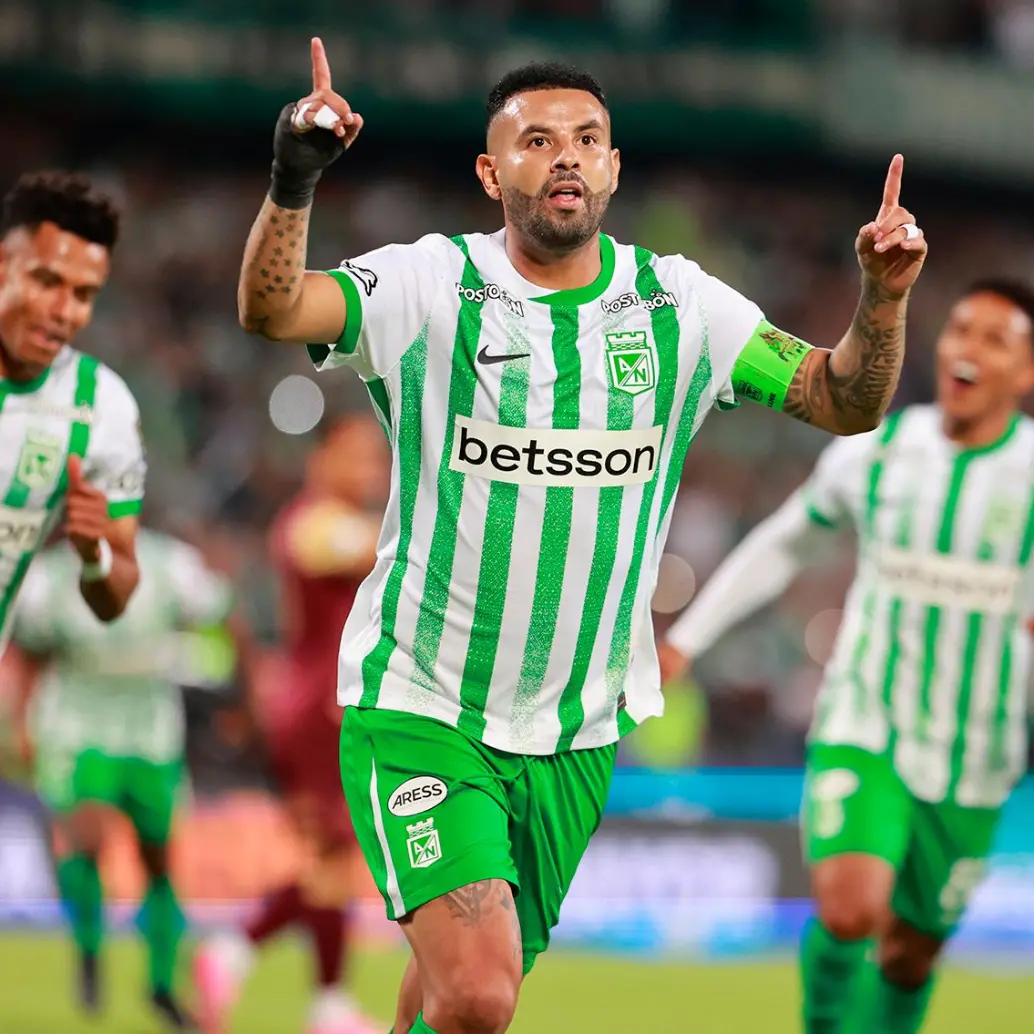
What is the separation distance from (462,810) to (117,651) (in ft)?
17.1

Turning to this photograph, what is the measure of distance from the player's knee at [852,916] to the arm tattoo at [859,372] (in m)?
2.10

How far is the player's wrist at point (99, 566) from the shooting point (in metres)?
5.14

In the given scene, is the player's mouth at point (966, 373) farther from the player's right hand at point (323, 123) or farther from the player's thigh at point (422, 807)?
the player's right hand at point (323, 123)

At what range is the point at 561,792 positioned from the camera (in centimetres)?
430

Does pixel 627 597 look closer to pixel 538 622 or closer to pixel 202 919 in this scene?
pixel 538 622

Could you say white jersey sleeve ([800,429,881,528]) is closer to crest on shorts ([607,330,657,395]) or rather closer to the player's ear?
crest on shorts ([607,330,657,395])

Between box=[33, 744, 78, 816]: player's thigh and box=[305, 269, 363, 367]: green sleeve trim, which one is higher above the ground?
box=[305, 269, 363, 367]: green sleeve trim

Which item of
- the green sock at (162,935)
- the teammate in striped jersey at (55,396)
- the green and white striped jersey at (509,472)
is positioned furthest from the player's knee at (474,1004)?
the green sock at (162,935)

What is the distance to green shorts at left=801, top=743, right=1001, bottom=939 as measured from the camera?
6035 mm

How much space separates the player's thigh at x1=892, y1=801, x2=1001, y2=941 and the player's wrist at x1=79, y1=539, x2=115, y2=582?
2.76 m

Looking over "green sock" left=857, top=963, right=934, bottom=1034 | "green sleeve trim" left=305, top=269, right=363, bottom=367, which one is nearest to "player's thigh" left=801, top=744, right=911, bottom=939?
"green sock" left=857, top=963, right=934, bottom=1034

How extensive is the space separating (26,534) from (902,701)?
111 inches

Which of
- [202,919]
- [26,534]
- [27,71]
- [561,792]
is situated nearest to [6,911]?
[202,919]

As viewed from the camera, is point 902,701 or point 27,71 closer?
point 902,701
